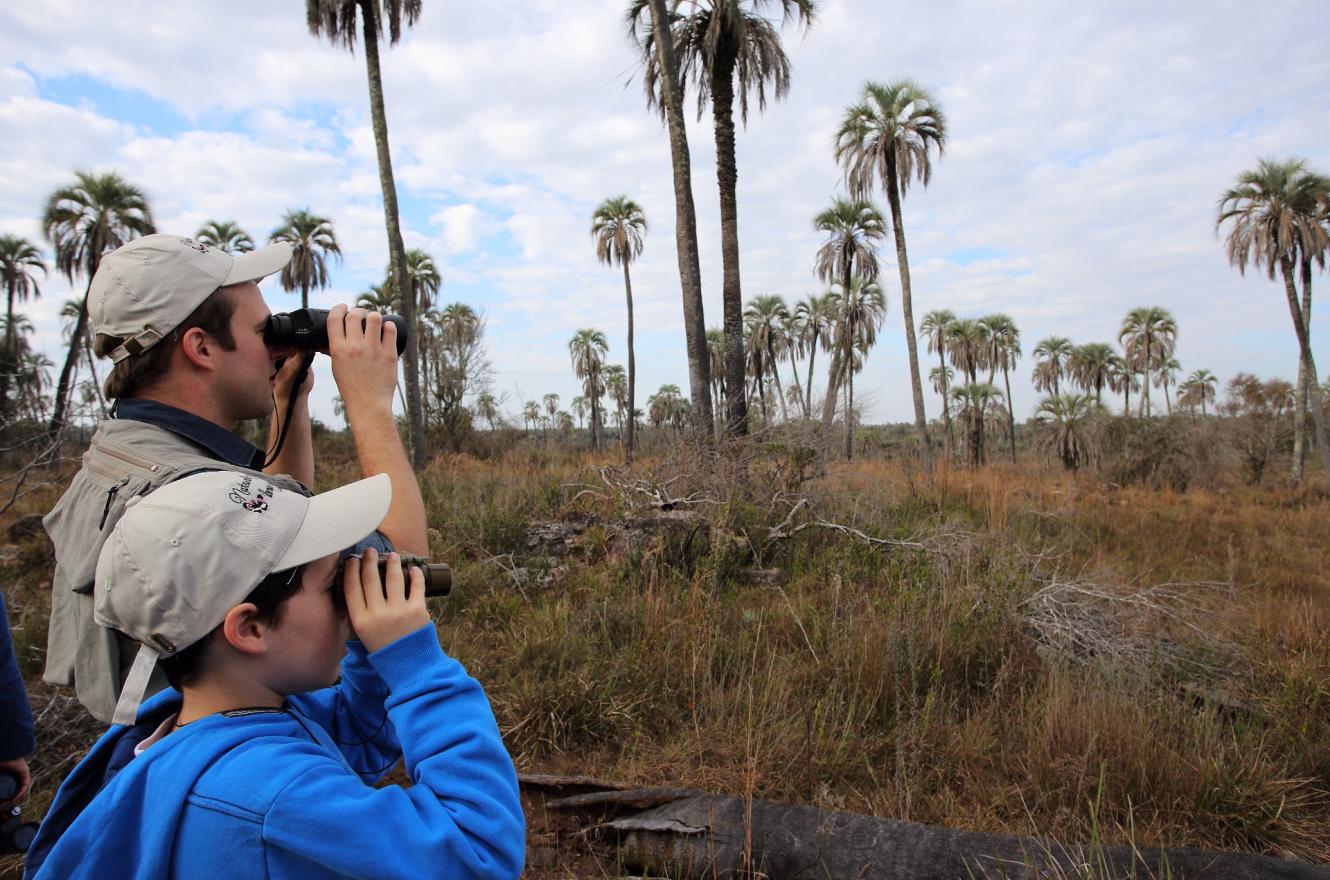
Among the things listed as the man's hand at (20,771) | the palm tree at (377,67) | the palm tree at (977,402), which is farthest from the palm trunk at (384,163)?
the palm tree at (977,402)

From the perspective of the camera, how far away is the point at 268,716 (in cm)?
102

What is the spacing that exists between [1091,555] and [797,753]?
21.2 feet

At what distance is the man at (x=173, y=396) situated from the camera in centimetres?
122

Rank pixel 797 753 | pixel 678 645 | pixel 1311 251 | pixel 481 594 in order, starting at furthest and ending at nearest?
pixel 1311 251
pixel 481 594
pixel 678 645
pixel 797 753

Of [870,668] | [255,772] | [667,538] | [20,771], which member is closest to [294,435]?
[255,772]

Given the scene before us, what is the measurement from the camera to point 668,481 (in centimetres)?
737

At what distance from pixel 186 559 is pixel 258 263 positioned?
751 millimetres

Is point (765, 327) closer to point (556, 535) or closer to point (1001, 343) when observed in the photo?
point (1001, 343)

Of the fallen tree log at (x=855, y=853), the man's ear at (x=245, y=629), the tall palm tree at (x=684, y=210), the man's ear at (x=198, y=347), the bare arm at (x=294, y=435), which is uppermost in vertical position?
the tall palm tree at (x=684, y=210)

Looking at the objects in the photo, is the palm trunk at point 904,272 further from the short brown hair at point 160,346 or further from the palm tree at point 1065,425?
the short brown hair at point 160,346

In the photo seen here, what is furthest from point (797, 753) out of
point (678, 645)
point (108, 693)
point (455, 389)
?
point (455, 389)

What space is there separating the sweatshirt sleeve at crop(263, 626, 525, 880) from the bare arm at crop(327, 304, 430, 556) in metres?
0.39

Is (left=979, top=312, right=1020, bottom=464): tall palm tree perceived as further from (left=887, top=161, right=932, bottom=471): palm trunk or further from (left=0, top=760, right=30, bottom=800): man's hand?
(left=0, top=760, right=30, bottom=800): man's hand

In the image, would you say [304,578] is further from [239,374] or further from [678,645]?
[678,645]
